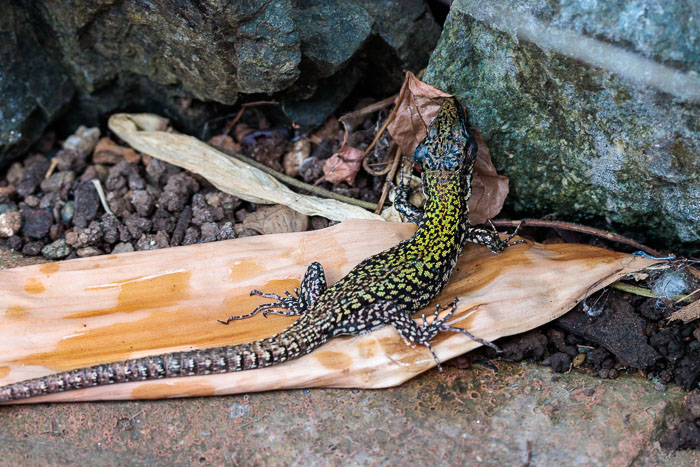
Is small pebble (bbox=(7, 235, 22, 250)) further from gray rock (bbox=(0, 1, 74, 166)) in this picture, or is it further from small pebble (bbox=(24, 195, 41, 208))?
gray rock (bbox=(0, 1, 74, 166))

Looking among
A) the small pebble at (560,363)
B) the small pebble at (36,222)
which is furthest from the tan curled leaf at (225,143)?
the small pebble at (560,363)

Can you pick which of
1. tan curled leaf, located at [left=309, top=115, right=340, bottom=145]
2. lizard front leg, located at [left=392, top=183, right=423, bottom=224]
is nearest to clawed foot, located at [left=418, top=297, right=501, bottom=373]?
lizard front leg, located at [left=392, top=183, right=423, bottom=224]

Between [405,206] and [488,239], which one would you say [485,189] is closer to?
[488,239]

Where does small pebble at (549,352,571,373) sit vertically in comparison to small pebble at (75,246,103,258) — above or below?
above

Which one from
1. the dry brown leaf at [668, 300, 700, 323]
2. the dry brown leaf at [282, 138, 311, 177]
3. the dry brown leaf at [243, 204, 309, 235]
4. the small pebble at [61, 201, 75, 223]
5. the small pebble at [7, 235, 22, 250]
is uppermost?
the dry brown leaf at [668, 300, 700, 323]

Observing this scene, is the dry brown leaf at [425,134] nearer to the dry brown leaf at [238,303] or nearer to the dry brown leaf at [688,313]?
the dry brown leaf at [238,303]

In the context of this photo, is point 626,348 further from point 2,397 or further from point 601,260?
point 2,397
